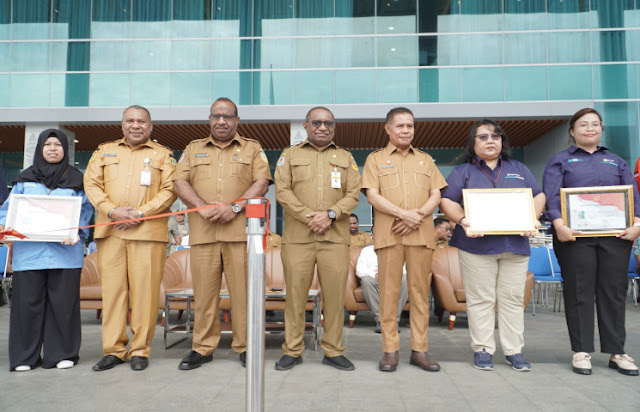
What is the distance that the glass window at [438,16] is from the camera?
38.7ft

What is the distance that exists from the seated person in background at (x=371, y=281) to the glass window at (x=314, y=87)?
20.1ft

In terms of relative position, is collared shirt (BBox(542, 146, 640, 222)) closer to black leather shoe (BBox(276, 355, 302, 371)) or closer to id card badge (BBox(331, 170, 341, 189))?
id card badge (BBox(331, 170, 341, 189))

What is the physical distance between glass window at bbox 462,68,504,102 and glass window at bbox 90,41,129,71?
8.02 meters

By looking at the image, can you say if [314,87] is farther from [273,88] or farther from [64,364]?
[64,364]

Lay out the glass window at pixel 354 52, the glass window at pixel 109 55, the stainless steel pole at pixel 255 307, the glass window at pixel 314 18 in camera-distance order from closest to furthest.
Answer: the stainless steel pole at pixel 255 307, the glass window at pixel 354 52, the glass window at pixel 109 55, the glass window at pixel 314 18

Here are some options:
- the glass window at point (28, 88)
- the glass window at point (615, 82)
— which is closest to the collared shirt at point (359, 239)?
the glass window at point (615, 82)

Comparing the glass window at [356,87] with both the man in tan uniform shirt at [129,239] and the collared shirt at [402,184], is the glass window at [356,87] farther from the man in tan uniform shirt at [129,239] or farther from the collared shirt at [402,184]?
the man in tan uniform shirt at [129,239]

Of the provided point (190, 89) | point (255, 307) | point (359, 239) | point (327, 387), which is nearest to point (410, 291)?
point (327, 387)

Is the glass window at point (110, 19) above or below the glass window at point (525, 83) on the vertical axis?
above

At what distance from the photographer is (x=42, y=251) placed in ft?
11.4

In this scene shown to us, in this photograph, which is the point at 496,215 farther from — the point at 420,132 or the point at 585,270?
the point at 420,132

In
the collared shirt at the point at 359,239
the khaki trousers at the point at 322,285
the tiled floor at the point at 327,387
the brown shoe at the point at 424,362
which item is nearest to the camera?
the tiled floor at the point at 327,387

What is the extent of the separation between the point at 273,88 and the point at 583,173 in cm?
895

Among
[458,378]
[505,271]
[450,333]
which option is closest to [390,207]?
[505,271]
